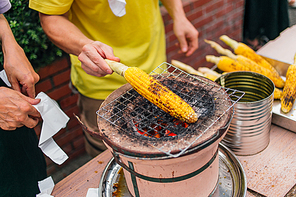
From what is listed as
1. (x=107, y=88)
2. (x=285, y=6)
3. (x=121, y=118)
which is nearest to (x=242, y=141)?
(x=121, y=118)

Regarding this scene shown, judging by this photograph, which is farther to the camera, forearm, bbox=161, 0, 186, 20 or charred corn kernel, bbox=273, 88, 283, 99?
forearm, bbox=161, 0, 186, 20

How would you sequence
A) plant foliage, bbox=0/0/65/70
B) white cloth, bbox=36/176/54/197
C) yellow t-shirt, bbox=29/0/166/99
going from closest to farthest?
white cloth, bbox=36/176/54/197 → yellow t-shirt, bbox=29/0/166/99 → plant foliage, bbox=0/0/65/70

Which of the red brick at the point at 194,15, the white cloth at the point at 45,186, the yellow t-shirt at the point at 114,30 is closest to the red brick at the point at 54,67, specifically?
the yellow t-shirt at the point at 114,30

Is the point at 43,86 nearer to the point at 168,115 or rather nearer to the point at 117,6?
the point at 117,6

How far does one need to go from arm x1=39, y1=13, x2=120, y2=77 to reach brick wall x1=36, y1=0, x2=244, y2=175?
1.04m

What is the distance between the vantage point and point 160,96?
1.21 m

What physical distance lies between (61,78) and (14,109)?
1.58 m

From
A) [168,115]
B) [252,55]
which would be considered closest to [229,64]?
[252,55]

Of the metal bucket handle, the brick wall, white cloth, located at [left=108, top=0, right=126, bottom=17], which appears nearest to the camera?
the metal bucket handle

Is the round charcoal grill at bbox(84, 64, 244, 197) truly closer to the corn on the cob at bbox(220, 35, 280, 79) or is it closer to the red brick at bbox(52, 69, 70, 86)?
the corn on the cob at bbox(220, 35, 280, 79)

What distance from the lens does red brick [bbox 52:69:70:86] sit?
9.24 ft

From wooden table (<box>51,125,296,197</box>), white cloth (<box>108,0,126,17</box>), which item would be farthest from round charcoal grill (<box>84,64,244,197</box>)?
white cloth (<box>108,0,126,17</box>)

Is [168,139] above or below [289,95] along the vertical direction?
above

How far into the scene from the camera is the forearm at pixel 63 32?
65.9 inches
